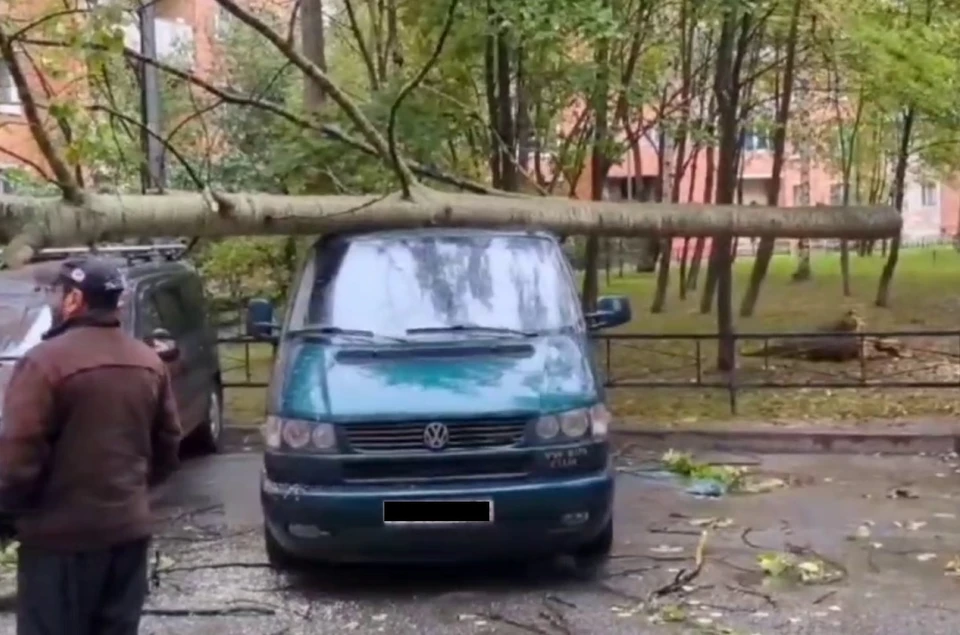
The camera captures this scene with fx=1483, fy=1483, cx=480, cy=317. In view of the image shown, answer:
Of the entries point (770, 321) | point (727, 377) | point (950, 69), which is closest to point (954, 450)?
point (727, 377)

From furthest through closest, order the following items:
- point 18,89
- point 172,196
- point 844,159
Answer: point 844,159 < point 172,196 < point 18,89

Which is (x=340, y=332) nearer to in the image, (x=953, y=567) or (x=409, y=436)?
(x=409, y=436)

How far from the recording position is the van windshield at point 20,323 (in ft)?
32.1

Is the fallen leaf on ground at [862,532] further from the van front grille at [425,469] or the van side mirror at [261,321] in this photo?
the van side mirror at [261,321]

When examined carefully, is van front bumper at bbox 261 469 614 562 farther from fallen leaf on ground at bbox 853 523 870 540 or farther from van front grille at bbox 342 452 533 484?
fallen leaf on ground at bbox 853 523 870 540

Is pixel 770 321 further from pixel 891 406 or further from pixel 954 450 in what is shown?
pixel 954 450

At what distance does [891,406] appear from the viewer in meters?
13.7

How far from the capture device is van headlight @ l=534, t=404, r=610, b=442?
7.54 meters

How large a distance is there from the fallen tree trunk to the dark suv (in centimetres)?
82

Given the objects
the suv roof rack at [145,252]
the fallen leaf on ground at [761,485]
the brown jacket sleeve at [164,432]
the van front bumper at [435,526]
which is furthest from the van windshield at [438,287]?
the brown jacket sleeve at [164,432]

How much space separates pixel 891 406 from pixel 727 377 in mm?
1559

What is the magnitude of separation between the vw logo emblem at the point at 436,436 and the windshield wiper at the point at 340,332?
0.87 m

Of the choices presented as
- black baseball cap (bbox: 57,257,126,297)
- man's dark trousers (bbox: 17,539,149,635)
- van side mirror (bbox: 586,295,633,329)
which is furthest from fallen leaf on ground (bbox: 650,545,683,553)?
black baseball cap (bbox: 57,257,126,297)

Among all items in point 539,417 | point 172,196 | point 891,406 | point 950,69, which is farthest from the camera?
point 950,69
